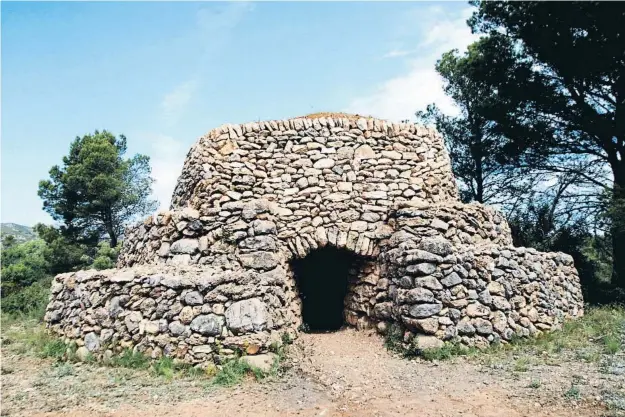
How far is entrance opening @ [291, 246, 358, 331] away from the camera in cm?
909

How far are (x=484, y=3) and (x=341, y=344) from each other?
→ 1289cm

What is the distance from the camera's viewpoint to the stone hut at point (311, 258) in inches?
252

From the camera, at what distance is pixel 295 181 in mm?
8133

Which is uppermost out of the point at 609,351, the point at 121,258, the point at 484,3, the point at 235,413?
the point at 484,3

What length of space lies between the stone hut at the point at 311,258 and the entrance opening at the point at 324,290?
3 cm

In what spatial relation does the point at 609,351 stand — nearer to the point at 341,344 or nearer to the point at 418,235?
the point at 418,235

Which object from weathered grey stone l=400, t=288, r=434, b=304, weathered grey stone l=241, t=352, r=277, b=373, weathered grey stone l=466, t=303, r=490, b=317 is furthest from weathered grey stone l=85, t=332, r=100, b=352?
weathered grey stone l=466, t=303, r=490, b=317

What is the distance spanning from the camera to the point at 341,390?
5.37 metres

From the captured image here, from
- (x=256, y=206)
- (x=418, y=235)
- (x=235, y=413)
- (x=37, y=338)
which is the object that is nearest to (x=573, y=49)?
(x=418, y=235)

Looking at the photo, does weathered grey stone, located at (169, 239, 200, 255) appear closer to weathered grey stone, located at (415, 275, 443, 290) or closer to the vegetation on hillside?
weathered grey stone, located at (415, 275, 443, 290)

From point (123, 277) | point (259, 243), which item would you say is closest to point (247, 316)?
point (259, 243)

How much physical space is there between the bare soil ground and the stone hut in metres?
0.61

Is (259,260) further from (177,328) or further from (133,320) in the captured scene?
(133,320)

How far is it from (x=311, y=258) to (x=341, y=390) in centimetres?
380
